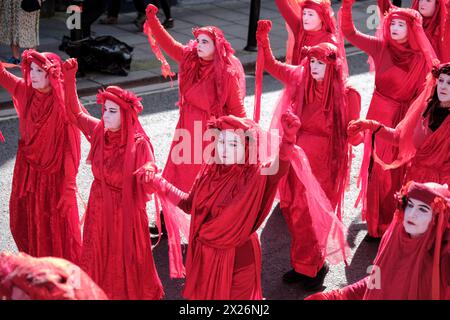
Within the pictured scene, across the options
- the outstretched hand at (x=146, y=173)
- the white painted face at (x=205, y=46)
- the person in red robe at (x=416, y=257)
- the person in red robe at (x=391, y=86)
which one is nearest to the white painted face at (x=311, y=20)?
the person in red robe at (x=391, y=86)

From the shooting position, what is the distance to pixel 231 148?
18.1ft

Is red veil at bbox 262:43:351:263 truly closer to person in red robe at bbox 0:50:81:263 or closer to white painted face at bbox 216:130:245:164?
white painted face at bbox 216:130:245:164

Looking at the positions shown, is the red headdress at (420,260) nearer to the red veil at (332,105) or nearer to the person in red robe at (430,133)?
the red veil at (332,105)

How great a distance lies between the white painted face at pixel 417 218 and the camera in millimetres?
4969

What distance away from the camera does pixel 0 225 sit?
7.75 metres

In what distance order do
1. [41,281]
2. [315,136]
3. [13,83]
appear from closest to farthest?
[41,281] < [13,83] < [315,136]

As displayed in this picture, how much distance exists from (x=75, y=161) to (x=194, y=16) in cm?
851

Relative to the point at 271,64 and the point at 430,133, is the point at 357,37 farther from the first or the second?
the point at 430,133

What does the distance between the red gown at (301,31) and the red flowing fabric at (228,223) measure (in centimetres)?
276

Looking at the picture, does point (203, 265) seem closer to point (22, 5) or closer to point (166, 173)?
point (166, 173)

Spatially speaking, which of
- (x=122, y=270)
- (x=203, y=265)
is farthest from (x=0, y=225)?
(x=203, y=265)

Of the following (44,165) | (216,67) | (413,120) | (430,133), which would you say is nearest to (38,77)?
(44,165)

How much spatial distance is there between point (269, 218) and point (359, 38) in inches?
70.9

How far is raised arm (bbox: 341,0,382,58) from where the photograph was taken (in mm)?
7996
